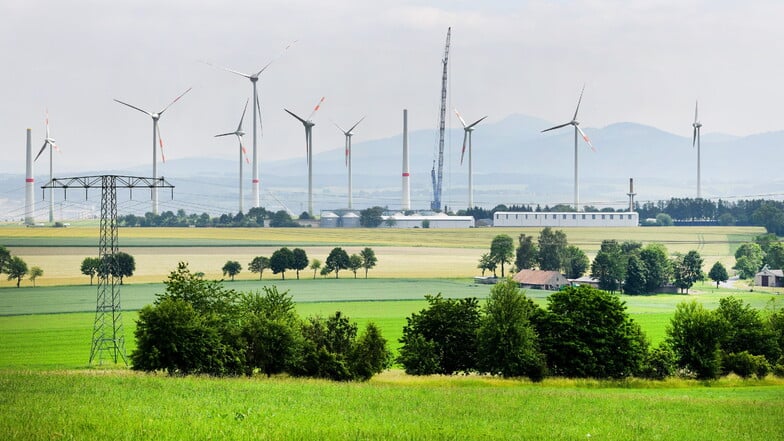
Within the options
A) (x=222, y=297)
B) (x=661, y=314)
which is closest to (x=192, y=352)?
(x=222, y=297)

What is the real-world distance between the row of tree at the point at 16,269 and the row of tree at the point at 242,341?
2186 inches

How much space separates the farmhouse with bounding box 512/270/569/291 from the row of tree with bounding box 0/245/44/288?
55.0 meters

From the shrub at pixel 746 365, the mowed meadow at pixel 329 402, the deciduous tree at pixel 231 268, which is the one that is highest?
the deciduous tree at pixel 231 268

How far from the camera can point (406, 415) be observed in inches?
1539

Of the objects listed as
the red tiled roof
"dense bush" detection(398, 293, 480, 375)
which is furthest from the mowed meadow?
the red tiled roof

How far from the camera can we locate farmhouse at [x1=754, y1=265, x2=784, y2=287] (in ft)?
434

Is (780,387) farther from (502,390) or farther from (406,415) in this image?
(406,415)

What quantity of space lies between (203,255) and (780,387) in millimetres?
92001

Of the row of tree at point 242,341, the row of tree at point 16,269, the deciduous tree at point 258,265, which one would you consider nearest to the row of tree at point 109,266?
the row of tree at point 16,269

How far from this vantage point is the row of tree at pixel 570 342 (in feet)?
195

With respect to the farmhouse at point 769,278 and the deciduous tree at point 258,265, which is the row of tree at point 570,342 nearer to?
the deciduous tree at point 258,265

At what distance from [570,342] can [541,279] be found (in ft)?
229

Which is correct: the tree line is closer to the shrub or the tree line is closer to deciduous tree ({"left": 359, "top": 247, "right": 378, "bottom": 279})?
deciduous tree ({"left": 359, "top": 247, "right": 378, "bottom": 279})

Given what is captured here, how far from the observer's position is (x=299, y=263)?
126 meters
